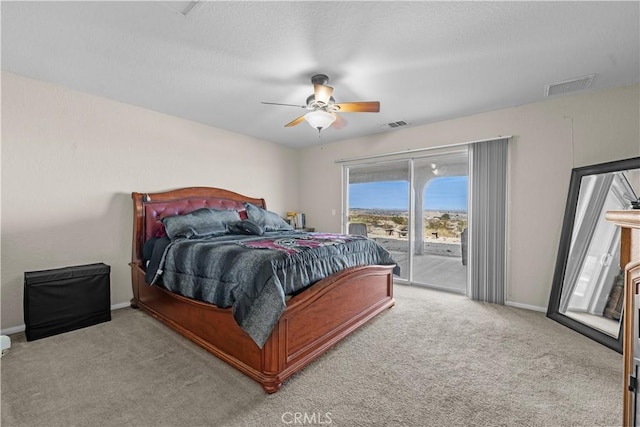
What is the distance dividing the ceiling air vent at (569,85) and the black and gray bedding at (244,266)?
2.55 m

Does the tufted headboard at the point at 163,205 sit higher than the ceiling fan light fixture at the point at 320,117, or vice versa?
the ceiling fan light fixture at the point at 320,117

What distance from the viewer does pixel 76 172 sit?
3057 mm

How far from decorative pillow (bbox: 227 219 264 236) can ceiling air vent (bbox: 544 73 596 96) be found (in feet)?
12.0

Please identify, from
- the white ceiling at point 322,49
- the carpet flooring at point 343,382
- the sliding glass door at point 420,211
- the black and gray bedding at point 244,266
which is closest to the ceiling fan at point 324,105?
the white ceiling at point 322,49

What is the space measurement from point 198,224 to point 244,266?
1603mm

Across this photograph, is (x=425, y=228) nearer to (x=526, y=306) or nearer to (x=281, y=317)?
(x=526, y=306)

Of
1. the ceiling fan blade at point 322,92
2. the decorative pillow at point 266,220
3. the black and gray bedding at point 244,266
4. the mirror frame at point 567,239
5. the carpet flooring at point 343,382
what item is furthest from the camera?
the decorative pillow at point 266,220

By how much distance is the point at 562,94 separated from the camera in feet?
10.2

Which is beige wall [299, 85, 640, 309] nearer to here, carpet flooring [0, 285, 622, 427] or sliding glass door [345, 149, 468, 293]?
sliding glass door [345, 149, 468, 293]

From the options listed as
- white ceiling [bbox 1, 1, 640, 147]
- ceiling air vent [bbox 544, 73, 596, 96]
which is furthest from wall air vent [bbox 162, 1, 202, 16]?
ceiling air vent [bbox 544, 73, 596, 96]

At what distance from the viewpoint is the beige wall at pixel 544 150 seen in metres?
2.93

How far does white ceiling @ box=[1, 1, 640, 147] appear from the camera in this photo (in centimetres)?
184

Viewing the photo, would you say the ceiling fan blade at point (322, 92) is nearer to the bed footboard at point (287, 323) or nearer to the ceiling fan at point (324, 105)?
the ceiling fan at point (324, 105)

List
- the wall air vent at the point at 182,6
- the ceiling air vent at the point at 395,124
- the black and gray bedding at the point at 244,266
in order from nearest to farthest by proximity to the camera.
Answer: the wall air vent at the point at 182,6 < the black and gray bedding at the point at 244,266 < the ceiling air vent at the point at 395,124
